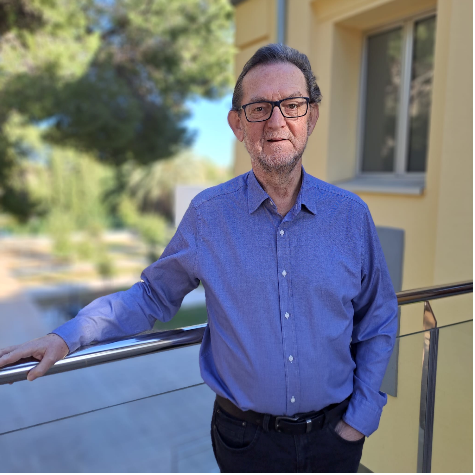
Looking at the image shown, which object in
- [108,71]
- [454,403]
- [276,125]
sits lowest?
[454,403]

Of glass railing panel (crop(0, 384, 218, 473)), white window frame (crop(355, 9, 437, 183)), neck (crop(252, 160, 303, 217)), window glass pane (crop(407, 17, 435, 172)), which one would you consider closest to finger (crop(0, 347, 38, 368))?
neck (crop(252, 160, 303, 217))

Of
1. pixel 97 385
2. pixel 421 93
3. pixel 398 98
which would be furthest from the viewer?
pixel 97 385

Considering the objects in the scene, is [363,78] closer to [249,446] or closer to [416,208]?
[416,208]

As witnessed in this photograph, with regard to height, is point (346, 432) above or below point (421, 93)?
below

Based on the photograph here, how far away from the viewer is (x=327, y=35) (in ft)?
13.9

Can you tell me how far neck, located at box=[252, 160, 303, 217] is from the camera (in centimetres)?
133

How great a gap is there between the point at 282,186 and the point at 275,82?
0.92ft

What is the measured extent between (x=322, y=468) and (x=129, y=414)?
5.52 metres

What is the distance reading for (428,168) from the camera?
3.43 metres

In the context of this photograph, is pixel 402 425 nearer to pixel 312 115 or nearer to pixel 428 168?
pixel 312 115

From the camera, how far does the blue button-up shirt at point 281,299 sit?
1.28 metres

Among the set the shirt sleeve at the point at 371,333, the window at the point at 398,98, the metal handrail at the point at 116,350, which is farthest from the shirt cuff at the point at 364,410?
the window at the point at 398,98

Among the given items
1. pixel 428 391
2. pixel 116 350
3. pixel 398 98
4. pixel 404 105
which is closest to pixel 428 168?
pixel 404 105

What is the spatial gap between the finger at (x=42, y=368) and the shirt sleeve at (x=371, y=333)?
2.72 ft
